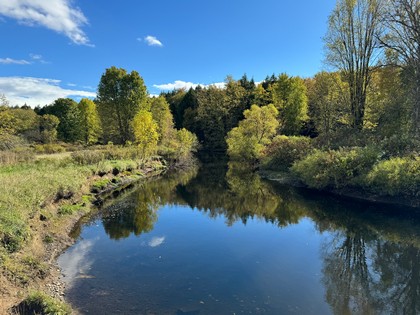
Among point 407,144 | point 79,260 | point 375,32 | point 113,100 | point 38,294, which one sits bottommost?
point 79,260

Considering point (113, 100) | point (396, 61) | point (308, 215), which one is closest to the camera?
point (308, 215)

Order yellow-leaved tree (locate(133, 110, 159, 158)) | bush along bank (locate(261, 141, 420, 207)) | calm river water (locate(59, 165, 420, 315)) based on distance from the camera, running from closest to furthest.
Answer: calm river water (locate(59, 165, 420, 315))
bush along bank (locate(261, 141, 420, 207))
yellow-leaved tree (locate(133, 110, 159, 158))

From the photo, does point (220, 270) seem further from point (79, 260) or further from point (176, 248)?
point (79, 260)

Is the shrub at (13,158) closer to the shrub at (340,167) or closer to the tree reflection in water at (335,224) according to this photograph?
the tree reflection in water at (335,224)

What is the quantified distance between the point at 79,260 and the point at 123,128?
1501 inches

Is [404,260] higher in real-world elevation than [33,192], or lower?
lower

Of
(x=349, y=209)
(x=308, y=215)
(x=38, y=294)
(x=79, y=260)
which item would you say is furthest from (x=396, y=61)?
(x=38, y=294)

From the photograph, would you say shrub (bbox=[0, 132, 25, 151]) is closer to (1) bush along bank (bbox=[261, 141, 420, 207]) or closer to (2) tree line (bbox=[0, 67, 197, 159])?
(2) tree line (bbox=[0, 67, 197, 159])

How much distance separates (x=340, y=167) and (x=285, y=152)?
37.7 feet

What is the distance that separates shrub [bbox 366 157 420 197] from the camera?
18.3m

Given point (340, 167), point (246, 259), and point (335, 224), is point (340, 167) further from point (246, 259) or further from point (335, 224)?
point (246, 259)

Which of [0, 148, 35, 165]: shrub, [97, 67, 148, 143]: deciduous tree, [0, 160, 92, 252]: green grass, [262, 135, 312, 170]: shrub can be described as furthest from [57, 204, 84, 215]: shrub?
[97, 67, 148, 143]: deciduous tree

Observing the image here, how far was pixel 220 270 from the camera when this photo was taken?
1137 cm

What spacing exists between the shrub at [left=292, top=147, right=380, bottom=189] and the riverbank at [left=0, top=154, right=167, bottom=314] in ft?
54.0
